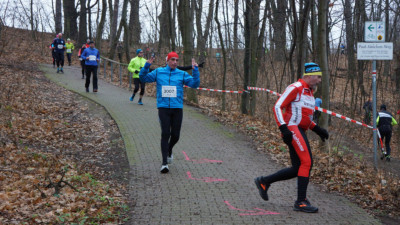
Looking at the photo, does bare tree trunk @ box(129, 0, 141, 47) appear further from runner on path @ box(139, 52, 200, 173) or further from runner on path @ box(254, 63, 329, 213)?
runner on path @ box(254, 63, 329, 213)

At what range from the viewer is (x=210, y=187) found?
6.80 m

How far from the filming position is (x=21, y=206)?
18.2 feet

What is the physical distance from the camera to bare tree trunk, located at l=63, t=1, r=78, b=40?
36.6m

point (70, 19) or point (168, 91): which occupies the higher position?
point (70, 19)

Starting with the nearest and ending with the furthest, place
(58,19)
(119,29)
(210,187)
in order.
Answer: (210,187), (119,29), (58,19)

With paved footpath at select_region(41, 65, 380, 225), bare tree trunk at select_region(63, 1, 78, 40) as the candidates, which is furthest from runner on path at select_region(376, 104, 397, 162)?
bare tree trunk at select_region(63, 1, 78, 40)

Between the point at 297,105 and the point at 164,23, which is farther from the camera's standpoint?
the point at 164,23

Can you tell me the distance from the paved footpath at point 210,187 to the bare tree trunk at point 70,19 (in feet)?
91.0

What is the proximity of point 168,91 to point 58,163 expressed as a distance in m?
2.47

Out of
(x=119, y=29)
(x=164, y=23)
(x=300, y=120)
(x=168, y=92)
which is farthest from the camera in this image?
(x=164, y=23)

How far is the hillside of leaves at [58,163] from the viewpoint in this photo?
18.0 feet

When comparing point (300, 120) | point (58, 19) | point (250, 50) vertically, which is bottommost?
point (300, 120)

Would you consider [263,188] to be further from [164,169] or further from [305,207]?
[164,169]

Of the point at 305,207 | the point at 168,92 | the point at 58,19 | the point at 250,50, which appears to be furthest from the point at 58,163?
the point at 58,19
